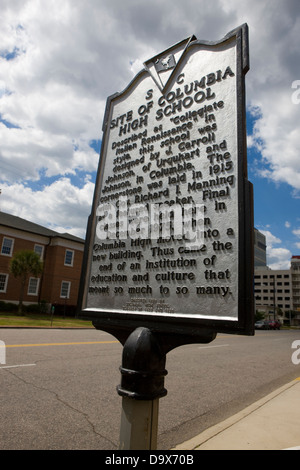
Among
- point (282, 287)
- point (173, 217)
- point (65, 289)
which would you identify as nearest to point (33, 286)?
point (65, 289)

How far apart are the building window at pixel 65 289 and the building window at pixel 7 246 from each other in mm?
6448

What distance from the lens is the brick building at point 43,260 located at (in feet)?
100

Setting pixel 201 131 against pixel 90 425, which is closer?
pixel 201 131

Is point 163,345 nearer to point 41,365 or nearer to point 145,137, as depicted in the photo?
point 145,137

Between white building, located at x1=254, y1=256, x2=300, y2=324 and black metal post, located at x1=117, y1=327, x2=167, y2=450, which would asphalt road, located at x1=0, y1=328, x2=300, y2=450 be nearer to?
black metal post, located at x1=117, y1=327, x2=167, y2=450

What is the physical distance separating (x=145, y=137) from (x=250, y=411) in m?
4.59

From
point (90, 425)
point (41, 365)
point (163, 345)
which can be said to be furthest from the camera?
point (41, 365)

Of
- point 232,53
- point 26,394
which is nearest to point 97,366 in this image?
point 26,394

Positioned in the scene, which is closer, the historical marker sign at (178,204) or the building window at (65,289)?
the historical marker sign at (178,204)

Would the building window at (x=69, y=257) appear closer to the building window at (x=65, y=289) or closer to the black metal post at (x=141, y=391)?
the building window at (x=65, y=289)

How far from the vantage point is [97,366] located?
798 cm

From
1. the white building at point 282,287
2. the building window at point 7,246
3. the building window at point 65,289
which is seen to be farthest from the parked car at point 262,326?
the white building at point 282,287

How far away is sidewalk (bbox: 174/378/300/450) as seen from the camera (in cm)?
367

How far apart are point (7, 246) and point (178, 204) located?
31802 mm
